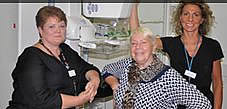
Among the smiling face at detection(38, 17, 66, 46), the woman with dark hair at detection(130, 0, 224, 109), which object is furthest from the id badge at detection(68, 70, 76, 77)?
the woman with dark hair at detection(130, 0, 224, 109)

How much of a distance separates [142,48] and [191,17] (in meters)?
0.65

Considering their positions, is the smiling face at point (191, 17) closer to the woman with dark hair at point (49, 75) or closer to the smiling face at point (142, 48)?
the smiling face at point (142, 48)

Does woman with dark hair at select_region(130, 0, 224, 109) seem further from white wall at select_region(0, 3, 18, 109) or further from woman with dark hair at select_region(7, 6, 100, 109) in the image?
white wall at select_region(0, 3, 18, 109)

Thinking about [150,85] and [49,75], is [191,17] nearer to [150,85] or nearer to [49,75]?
[150,85]

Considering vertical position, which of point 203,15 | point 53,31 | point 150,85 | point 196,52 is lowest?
point 150,85

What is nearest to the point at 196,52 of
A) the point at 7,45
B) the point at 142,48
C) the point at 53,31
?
the point at 142,48

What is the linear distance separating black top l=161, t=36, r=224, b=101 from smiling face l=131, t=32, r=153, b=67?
51 cm

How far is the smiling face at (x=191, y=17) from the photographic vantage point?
2293 millimetres

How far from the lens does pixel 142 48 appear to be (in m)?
1.82

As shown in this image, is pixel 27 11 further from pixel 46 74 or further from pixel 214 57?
pixel 214 57

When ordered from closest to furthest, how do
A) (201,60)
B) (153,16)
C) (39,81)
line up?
(39,81) → (201,60) → (153,16)

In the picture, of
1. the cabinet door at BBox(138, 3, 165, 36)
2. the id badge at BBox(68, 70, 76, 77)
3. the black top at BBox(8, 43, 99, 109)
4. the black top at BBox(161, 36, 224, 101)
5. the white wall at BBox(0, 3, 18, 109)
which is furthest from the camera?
the cabinet door at BBox(138, 3, 165, 36)

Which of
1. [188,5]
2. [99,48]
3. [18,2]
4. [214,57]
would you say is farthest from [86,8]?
[214,57]

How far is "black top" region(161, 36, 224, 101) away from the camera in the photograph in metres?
2.27
